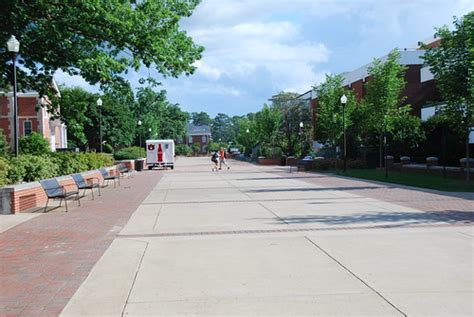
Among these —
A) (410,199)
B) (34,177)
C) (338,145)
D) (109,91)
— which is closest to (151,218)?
(34,177)

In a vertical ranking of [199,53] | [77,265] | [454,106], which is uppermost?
[199,53]

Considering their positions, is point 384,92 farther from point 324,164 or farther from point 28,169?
point 28,169

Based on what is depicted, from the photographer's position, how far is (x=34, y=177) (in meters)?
18.0

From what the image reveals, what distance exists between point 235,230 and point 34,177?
9.46 meters

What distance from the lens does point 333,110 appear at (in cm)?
3872

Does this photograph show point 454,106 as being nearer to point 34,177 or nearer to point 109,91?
point 109,91

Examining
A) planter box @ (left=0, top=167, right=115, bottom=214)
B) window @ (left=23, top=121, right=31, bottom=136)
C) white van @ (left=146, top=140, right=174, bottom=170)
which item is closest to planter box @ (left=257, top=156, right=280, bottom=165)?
white van @ (left=146, top=140, right=174, bottom=170)

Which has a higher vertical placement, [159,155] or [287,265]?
[159,155]

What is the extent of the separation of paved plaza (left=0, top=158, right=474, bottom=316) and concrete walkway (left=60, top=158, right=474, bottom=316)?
0.02 metres

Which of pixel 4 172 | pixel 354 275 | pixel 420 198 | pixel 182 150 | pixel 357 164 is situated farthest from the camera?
pixel 182 150

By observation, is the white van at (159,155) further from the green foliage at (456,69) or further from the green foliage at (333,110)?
the green foliage at (456,69)

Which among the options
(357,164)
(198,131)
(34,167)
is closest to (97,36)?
(34,167)

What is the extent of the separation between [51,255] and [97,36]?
1292cm

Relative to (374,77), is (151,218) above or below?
below
